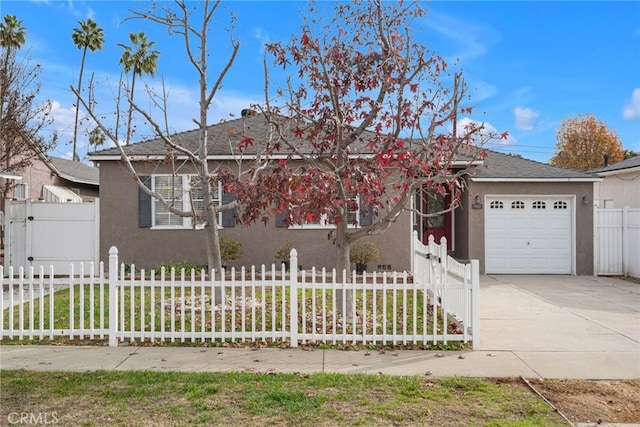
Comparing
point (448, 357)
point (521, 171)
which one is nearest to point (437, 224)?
point (521, 171)

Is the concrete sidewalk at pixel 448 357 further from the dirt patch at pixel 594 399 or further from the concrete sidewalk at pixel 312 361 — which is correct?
the dirt patch at pixel 594 399

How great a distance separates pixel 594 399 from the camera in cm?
451

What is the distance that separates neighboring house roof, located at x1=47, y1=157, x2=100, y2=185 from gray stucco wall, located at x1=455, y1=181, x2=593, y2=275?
19312mm

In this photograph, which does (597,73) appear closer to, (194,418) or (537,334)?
(537,334)

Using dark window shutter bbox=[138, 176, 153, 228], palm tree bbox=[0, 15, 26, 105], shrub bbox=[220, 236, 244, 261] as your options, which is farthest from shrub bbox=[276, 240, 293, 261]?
palm tree bbox=[0, 15, 26, 105]

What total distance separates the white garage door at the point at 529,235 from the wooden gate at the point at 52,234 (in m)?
11.5

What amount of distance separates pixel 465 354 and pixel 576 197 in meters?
10.0

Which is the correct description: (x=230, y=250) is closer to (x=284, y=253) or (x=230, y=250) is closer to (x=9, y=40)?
(x=284, y=253)

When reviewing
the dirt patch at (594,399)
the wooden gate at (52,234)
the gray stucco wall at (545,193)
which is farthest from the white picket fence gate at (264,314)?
A: the gray stucco wall at (545,193)

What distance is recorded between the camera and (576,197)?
13.9 metres

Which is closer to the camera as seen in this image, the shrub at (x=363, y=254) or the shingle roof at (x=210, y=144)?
the shrub at (x=363, y=254)

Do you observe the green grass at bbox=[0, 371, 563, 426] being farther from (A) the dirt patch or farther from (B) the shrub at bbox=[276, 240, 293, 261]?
(B) the shrub at bbox=[276, 240, 293, 261]

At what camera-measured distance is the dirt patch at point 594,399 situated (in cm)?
413

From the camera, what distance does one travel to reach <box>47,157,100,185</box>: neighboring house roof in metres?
24.2
